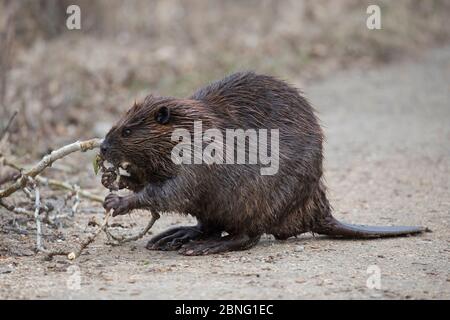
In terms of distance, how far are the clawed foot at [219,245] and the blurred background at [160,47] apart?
2761 millimetres

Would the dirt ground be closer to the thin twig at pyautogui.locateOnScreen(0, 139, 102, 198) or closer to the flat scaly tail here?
the flat scaly tail

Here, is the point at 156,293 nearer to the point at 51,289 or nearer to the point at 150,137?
the point at 51,289

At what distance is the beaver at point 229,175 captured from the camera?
16.3 feet

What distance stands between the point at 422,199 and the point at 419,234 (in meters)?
1.22

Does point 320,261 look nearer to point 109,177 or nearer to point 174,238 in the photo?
point 174,238

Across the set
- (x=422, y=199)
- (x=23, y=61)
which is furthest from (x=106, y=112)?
(x=422, y=199)

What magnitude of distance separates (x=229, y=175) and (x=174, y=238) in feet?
2.01

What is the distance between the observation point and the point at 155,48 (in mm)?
11906

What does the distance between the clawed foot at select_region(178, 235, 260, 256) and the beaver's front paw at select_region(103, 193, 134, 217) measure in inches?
17.3

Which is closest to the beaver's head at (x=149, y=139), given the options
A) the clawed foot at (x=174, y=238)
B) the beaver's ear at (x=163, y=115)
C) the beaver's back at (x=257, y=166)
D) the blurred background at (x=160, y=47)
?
the beaver's ear at (x=163, y=115)

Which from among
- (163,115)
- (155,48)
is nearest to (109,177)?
(163,115)

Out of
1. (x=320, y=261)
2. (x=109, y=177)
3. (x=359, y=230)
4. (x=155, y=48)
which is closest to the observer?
(x=320, y=261)

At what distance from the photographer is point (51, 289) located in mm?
4125

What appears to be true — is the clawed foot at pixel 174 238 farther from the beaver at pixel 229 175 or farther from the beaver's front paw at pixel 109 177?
the beaver's front paw at pixel 109 177
